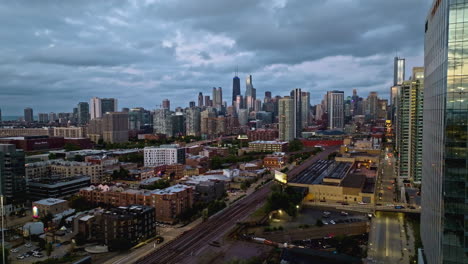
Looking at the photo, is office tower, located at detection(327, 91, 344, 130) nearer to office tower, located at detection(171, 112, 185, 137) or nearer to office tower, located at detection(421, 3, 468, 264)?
office tower, located at detection(171, 112, 185, 137)

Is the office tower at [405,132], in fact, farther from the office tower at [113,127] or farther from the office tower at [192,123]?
the office tower at [192,123]

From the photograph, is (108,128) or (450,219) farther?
(108,128)

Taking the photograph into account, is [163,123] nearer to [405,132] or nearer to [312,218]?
[405,132]

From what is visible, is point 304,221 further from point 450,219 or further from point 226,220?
point 450,219

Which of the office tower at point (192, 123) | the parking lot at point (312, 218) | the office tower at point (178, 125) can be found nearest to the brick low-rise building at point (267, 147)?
the parking lot at point (312, 218)

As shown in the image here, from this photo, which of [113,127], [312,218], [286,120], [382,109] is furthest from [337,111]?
[312,218]

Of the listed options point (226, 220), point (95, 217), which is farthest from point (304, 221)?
point (95, 217)
